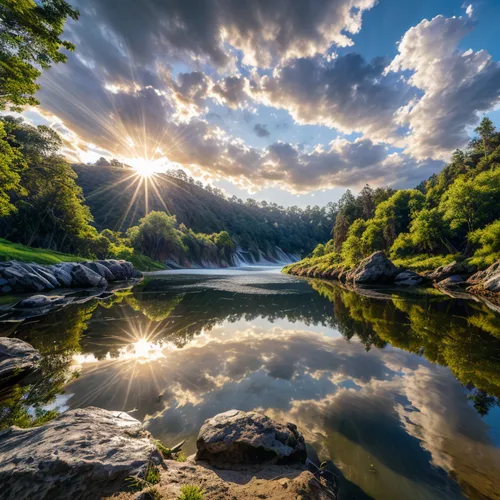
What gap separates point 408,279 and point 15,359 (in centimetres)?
4315

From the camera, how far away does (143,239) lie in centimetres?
9425

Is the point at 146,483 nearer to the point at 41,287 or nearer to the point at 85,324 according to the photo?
the point at 85,324

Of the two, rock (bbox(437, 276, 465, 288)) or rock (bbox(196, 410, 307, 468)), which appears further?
rock (bbox(437, 276, 465, 288))

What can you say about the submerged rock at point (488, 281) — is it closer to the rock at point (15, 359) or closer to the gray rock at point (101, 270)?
the rock at point (15, 359)

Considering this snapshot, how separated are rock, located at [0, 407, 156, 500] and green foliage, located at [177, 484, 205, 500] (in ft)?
1.99

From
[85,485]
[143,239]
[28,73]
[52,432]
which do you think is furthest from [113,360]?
[143,239]

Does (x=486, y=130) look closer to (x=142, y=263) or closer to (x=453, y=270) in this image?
(x=453, y=270)

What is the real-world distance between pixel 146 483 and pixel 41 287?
26959 millimetres

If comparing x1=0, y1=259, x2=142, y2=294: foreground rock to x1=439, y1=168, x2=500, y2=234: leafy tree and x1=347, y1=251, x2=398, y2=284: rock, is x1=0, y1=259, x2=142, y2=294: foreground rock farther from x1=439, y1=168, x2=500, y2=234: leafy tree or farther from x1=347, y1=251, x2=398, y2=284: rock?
x1=439, y1=168, x2=500, y2=234: leafy tree

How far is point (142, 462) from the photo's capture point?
3.14m

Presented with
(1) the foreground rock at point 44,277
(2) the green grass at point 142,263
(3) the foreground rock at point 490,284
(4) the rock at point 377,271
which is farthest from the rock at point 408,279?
(2) the green grass at point 142,263

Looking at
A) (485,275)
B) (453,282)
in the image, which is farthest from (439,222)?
(485,275)

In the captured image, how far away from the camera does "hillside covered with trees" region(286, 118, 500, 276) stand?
43406 mm

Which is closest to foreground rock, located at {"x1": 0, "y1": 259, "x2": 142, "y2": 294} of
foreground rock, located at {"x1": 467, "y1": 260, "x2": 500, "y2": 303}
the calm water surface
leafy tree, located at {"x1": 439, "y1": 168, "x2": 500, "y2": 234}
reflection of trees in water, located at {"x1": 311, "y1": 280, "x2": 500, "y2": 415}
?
the calm water surface
